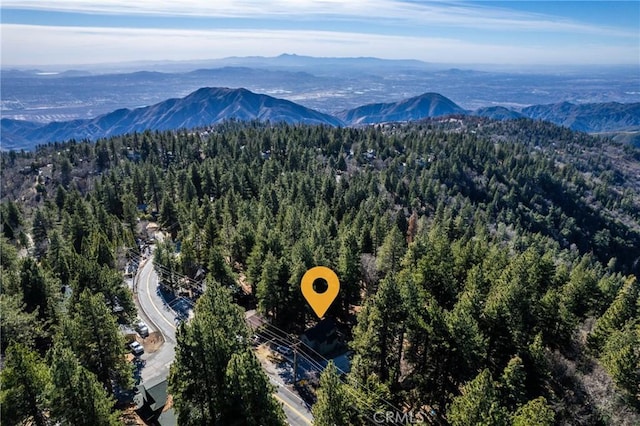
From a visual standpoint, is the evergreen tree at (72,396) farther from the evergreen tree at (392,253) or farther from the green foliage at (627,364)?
the green foliage at (627,364)

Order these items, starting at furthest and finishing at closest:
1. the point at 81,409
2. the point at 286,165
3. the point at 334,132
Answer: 1. the point at 334,132
2. the point at 286,165
3. the point at 81,409

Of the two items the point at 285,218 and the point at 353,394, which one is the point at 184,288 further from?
the point at 353,394

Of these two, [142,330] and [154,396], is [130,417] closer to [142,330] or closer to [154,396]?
[154,396]

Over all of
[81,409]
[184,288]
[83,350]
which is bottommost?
[184,288]

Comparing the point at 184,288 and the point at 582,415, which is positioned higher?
the point at 582,415

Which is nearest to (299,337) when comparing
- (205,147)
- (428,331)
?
(428,331)

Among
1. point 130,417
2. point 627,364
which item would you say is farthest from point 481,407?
point 130,417

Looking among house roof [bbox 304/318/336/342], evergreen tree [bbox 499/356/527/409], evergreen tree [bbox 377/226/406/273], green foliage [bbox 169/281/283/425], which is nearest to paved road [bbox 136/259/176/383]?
green foliage [bbox 169/281/283/425]
